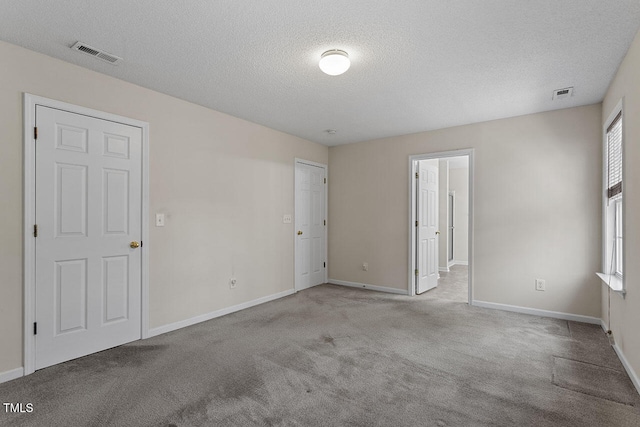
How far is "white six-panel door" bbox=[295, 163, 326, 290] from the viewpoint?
522 cm

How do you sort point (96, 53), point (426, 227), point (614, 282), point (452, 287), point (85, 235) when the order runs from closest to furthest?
point (96, 53) → point (85, 235) → point (614, 282) → point (426, 227) → point (452, 287)

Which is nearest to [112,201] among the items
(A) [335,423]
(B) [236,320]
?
(B) [236,320]

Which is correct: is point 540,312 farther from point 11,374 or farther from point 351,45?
point 11,374

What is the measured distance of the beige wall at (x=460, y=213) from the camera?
844 centimetres

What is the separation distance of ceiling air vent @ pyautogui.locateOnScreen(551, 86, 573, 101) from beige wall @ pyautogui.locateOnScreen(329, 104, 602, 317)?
1.77ft

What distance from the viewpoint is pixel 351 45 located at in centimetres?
243

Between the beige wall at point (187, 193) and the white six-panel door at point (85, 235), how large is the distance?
0.47ft

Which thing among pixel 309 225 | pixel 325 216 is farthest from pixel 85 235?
pixel 325 216

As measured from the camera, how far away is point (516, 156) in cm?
411

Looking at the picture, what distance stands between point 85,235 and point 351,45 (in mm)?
2724

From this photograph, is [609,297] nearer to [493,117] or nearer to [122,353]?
[493,117]

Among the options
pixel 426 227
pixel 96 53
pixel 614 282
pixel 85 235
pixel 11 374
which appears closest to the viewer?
pixel 11 374

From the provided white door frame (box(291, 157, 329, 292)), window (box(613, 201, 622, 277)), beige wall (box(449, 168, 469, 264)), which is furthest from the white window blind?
beige wall (box(449, 168, 469, 264))

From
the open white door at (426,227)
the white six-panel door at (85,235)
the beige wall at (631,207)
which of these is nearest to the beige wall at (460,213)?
the open white door at (426,227)
